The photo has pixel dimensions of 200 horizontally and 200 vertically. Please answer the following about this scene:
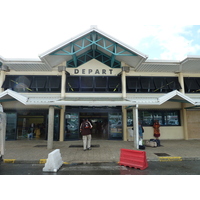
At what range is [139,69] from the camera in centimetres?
1292

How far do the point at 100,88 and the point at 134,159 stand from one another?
762cm

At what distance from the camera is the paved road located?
216 inches

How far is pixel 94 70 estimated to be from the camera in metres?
13.2

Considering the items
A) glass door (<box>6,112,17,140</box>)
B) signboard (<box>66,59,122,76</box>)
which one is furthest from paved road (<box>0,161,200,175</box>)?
signboard (<box>66,59,122,76</box>)

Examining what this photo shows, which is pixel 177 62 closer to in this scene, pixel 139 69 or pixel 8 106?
pixel 139 69

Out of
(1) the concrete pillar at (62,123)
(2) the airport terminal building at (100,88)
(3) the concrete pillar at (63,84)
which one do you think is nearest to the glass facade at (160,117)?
(2) the airport terminal building at (100,88)

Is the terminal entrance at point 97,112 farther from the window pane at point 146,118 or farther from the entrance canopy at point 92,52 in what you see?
the entrance canopy at point 92,52

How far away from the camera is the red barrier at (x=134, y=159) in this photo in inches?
238

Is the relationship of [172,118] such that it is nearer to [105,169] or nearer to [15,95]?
[105,169]

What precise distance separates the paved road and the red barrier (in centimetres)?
20

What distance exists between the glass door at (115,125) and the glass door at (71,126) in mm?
2765

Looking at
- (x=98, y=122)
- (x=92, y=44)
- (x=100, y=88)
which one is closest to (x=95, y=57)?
(x=92, y=44)

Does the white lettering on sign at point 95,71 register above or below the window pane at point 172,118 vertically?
above

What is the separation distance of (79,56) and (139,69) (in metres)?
5.31
